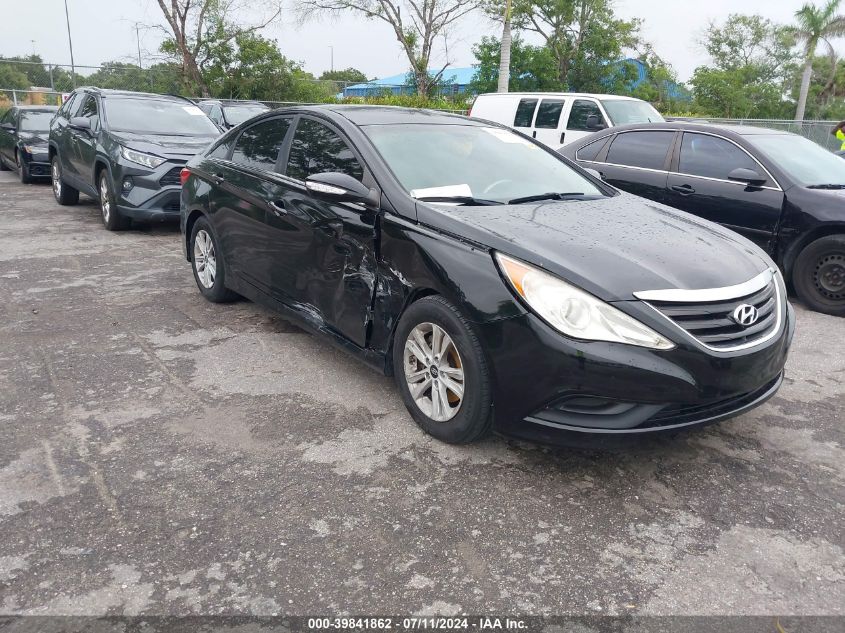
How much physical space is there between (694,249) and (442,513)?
5.71 feet

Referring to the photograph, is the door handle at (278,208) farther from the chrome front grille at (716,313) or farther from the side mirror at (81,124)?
the side mirror at (81,124)

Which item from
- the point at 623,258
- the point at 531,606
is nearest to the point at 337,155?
the point at 623,258

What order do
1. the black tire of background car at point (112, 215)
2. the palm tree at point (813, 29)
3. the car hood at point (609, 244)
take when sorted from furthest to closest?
the palm tree at point (813, 29), the black tire of background car at point (112, 215), the car hood at point (609, 244)

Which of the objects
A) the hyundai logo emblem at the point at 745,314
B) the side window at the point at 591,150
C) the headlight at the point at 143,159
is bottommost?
the hyundai logo emblem at the point at 745,314

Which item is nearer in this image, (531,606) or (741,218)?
(531,606)

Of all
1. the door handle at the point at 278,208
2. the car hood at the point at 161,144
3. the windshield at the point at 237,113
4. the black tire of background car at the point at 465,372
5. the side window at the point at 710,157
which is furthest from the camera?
the windshield at the point at 237,113

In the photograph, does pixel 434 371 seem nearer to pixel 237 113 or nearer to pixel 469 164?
pixel 469 164

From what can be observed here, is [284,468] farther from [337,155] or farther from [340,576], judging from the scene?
[337,155]

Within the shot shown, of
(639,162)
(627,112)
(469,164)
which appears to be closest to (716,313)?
(469,164)

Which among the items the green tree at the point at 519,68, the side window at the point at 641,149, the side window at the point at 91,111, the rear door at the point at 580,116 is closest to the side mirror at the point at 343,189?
the side window at the point at 641,149

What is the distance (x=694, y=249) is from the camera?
340cm

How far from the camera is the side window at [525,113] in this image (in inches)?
514

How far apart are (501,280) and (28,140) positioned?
44.4 ft

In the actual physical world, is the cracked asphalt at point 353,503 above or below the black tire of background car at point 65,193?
below
